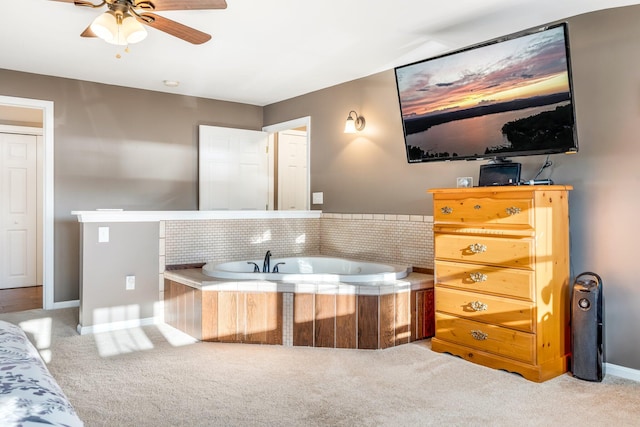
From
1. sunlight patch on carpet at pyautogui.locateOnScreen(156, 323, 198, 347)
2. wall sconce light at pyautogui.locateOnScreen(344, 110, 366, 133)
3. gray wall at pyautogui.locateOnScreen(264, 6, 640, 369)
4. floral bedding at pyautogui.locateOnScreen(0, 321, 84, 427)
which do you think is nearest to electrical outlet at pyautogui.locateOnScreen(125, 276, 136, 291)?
sunlight patch on carpet at pyautogui.locateOnScreen(156, 323, 198, 347)

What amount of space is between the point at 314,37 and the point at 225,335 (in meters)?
2.29

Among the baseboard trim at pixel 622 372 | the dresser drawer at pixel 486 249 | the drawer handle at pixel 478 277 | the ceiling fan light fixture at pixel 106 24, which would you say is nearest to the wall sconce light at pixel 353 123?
the dresser drawer at pixel 486 249

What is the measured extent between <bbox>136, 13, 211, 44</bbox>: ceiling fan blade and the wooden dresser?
1897 mm

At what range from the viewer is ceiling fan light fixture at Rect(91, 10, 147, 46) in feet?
7.89

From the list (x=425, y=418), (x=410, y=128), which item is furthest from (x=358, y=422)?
(x=410, y=128)

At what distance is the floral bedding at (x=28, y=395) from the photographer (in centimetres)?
83

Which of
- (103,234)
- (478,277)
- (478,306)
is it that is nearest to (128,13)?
(103,234)

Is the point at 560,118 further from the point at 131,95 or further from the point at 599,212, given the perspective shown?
the point at 131,95

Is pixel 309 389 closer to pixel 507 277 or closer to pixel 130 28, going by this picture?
pixel 507 277

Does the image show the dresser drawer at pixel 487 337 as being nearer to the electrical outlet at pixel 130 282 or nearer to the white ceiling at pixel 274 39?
the white ceiling at pixel 274 39

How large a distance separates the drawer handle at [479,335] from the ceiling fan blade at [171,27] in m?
2.50

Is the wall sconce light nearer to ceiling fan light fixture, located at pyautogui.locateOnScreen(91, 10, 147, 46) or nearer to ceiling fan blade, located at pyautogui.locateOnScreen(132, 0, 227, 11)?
ceiling fan blade, located at pyautogui.locateOnScreen(132, 0, 227, 11)

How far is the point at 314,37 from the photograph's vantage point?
3512mm

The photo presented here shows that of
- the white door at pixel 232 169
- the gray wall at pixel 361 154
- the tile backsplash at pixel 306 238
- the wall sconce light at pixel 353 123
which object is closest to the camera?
the gray wall at pixel 361 154
